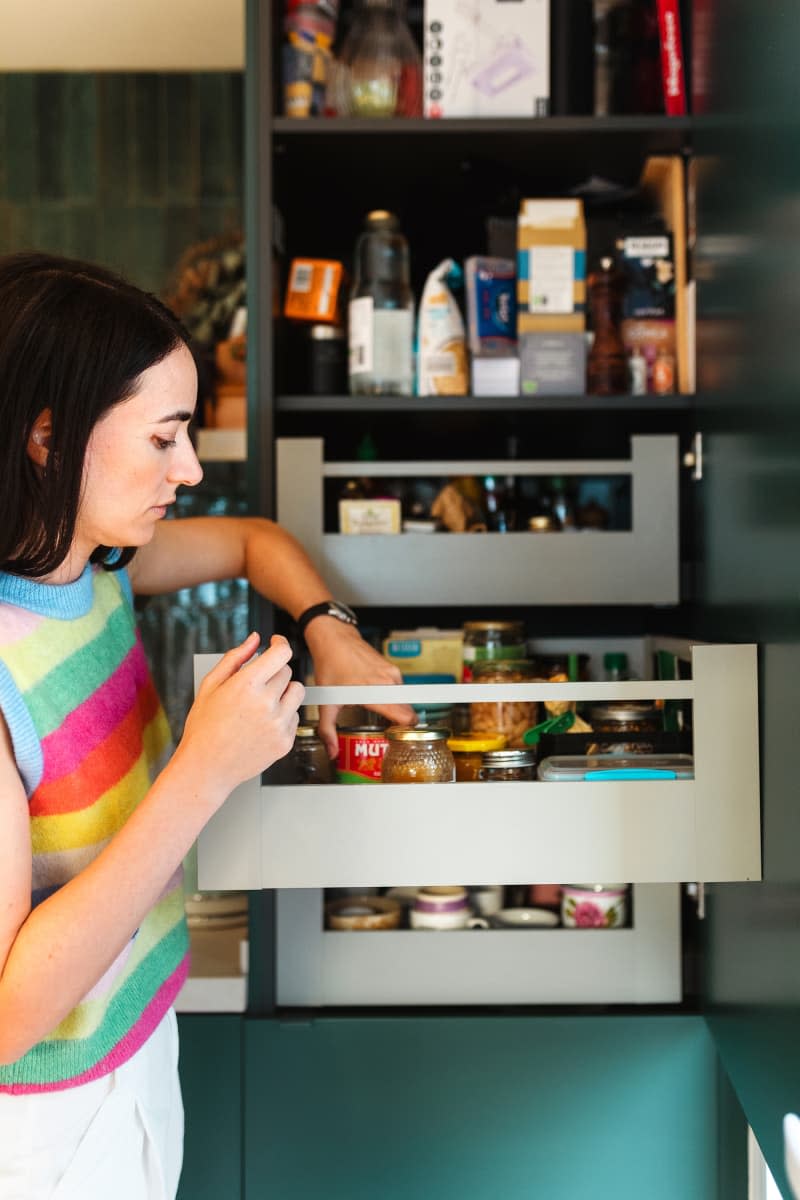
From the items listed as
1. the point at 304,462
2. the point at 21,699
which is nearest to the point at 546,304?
the point at 304,462

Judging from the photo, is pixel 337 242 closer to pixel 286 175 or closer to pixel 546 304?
pixel 286 175

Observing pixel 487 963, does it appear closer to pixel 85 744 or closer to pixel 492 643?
pixel 492 643

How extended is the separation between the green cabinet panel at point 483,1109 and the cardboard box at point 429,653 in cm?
46

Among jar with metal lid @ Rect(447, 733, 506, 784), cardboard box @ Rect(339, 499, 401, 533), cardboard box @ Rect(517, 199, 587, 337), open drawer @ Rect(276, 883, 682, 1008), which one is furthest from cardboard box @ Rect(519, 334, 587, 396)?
open drawer @ Rect(276, 883, 682, 1008)

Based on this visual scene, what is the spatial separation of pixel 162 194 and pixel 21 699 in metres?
1.92

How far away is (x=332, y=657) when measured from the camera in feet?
3.87

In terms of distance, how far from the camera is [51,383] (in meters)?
0.92

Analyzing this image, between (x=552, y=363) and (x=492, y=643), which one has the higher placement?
(x=552, y=363)

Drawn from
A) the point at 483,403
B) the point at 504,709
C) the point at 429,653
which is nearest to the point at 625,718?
the point at 504,709

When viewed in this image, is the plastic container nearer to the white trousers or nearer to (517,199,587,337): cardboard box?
the white trousers

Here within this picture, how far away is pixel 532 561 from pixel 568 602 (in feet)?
0.24

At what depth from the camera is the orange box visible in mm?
1536

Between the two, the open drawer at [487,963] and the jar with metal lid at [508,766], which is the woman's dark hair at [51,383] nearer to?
the jar with metal lid at [508,766]

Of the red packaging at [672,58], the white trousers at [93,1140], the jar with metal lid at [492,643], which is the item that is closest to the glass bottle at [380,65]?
the red packaging at [672,58]
